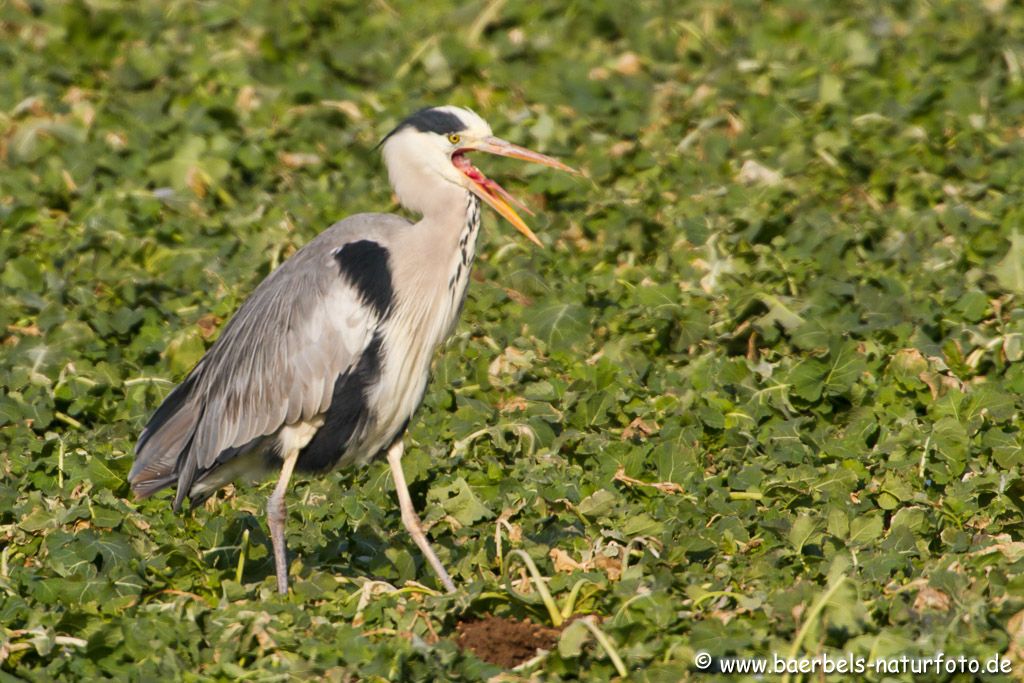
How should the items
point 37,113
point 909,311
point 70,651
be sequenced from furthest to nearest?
point 37,113
point 909,311
point 70,651

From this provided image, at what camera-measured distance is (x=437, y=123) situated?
589 centimetres

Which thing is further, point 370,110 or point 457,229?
point 370,110

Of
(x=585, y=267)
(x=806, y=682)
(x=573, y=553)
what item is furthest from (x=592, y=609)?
(x=585, y=267)

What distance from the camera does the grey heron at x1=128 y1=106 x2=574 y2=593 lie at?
575 cm

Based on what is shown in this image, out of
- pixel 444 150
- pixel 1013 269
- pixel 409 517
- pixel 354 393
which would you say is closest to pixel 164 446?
pixel 354 393

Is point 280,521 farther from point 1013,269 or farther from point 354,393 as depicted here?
point 1013,269

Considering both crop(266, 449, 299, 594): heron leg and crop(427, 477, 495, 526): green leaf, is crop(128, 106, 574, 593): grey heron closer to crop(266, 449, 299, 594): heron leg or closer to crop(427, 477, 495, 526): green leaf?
crop(266, 449, 299, 594): heron leg

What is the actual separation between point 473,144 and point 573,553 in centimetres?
150

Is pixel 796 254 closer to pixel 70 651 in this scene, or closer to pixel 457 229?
pixel 457 229

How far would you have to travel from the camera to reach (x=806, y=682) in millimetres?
4676

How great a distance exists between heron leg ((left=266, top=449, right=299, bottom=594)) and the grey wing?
5.8 inches

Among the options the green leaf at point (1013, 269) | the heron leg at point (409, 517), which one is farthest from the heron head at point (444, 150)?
the green leaf at point (1013, 269)

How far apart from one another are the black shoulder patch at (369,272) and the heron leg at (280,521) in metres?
0.62

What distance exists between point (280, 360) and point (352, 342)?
0.28 metres
